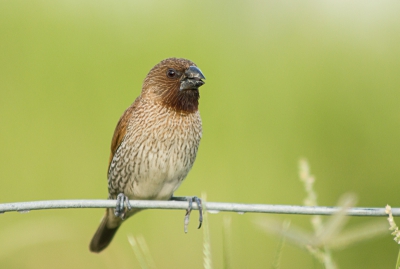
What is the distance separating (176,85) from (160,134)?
287mm

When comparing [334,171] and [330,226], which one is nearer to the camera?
[330,226]

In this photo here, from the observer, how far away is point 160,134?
11.5 feet

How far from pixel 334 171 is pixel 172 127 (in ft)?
7.30

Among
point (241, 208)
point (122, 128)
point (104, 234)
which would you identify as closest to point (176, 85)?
point (122, 128)

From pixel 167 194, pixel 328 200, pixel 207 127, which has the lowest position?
pixel 167 194

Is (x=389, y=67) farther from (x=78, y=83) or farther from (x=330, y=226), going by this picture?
(x=330, y=226)

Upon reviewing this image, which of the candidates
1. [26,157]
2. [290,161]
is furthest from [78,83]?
[290,161]

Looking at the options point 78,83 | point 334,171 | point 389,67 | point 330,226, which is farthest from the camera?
point 389,67

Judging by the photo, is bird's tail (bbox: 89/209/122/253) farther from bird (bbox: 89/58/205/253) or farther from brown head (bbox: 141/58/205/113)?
brown head (bbox: 141/58/205/113)

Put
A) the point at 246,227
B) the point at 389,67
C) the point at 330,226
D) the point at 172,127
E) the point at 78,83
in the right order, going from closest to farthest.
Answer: the point at 330,226, the point at 172,127, the point at 246,227, the point at 78,83, the point at 389,67

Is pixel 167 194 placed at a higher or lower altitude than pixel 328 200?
lower

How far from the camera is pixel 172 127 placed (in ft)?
11.6

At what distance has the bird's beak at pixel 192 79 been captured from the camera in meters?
3.46

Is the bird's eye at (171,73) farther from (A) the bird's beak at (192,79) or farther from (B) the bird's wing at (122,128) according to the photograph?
(B) the bird's wing at (122,128)
